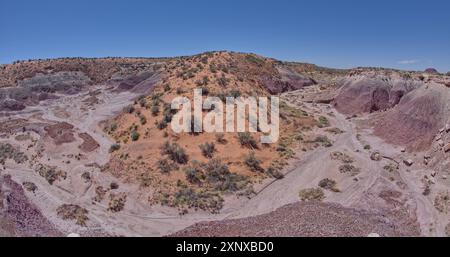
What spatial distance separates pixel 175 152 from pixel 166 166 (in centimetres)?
153

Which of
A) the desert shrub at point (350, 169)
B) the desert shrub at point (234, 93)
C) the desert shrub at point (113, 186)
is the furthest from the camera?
the desert shrub at point (234, 93)

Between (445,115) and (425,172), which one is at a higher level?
(445,115)

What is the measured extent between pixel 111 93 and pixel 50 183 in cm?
3654

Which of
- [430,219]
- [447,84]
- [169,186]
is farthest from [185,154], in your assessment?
[447,84]

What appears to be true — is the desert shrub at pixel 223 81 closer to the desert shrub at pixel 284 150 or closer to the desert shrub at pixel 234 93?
the desert shrub at pixel 234 93

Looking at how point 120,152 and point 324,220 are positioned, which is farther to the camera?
point 120,152

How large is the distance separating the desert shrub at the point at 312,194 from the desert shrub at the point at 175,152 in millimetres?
8797

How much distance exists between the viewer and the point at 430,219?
17.0 metres

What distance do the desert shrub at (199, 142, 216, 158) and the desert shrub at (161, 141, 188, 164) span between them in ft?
4.73

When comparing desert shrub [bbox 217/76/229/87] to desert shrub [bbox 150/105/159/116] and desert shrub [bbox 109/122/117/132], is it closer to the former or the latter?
desert shrub [bbox 150/105/159/116]

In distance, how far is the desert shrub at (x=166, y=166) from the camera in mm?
23297

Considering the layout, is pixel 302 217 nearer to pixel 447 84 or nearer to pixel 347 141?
pixel 347 141

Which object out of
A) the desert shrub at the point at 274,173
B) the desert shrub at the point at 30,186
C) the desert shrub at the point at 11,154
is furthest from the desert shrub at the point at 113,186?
the desert shrub at the point at 11,154
